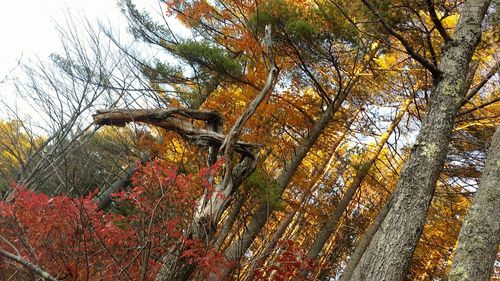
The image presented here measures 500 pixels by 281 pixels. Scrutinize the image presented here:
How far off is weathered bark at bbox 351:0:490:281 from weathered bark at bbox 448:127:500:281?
37 cm

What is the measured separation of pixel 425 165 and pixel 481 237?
0.74 m

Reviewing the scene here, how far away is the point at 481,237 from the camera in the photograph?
9.27 feet

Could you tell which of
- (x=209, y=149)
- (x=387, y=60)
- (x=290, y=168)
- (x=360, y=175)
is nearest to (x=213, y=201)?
(x=209, y=149)

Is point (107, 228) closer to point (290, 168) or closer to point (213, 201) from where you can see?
point (213, 201)

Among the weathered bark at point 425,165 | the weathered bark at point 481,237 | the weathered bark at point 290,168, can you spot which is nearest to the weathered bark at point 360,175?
the weathered bark at point 290,168

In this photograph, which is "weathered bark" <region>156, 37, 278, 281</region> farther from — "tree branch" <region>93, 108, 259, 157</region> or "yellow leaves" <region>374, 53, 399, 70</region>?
"yellow leaves" <region>374, 53, 399, 70</region>

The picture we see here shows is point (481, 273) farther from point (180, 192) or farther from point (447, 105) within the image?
point (180, 192)

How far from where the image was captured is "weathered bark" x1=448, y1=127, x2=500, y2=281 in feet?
9.11

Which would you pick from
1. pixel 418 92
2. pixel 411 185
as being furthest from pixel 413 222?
pixel 418 92

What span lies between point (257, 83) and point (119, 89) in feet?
9.07

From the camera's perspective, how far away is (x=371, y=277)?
3.07 meters

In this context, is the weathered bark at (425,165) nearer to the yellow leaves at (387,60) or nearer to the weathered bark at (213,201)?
the weathered bark at (213,201)

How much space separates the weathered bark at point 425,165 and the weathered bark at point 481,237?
37cm

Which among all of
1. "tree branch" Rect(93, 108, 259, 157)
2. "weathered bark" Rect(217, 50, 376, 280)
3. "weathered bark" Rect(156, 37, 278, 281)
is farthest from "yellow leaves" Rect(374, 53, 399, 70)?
"tree branch" Rect(93, 108, 259, 157)
